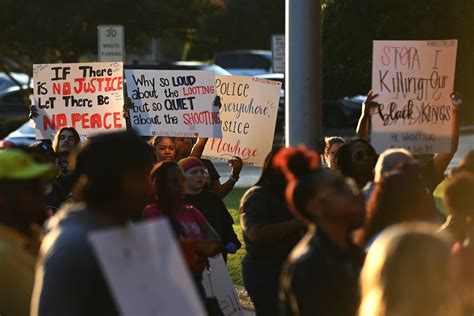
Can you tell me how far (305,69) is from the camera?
929 centimetres

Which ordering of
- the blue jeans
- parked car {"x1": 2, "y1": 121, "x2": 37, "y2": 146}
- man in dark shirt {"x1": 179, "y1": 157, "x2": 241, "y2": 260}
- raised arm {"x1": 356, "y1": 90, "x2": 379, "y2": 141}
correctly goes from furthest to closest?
parked car {"x1": 2, "y1": 121, "x2": 37, "y2": 146}
raised arm {"x1": 356, "y1": 90, "x2": 379, "y2": 141}
man in dark shirt {"x1": 179, "y1": 157, "x2": 241, "y2": 260}
the blue jeans

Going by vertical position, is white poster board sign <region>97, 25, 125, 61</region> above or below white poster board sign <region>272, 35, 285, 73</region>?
above

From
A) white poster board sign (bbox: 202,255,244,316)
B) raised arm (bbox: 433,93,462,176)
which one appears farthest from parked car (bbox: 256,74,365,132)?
white poster board sign (bbox: 202,255,244,316)

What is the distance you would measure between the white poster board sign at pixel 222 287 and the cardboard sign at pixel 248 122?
244 centimetres

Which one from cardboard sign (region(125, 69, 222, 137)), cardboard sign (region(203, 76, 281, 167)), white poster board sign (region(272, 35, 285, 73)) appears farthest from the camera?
white poster board sign (region(272, 35, 285, 73))

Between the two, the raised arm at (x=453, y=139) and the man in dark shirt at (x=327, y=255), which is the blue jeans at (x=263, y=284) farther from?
the man in dark shirt at (x=327, y=255)

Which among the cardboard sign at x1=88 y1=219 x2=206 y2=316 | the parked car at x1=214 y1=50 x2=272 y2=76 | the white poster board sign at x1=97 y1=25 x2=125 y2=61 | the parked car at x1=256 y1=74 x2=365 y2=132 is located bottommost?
the parked car at x1=256 y1=74 x2=365 y2=132

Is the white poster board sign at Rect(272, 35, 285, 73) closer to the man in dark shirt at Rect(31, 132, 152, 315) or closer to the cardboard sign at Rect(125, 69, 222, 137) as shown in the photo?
the cardboard sign at Rect(125, 69, 222, 137)

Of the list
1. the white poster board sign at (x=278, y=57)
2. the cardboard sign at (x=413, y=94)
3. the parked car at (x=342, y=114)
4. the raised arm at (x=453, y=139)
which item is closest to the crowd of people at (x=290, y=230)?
the raised arm at (x=453, y=139)

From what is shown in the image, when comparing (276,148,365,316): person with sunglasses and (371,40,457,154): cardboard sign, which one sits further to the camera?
(371,40,457,154): cardboard sign

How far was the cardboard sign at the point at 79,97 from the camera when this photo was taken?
11.8 metres

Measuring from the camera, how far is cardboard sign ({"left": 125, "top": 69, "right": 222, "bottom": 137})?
11312 millimetres

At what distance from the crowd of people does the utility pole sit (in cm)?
226

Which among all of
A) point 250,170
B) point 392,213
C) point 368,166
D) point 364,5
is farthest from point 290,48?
point 250,170
